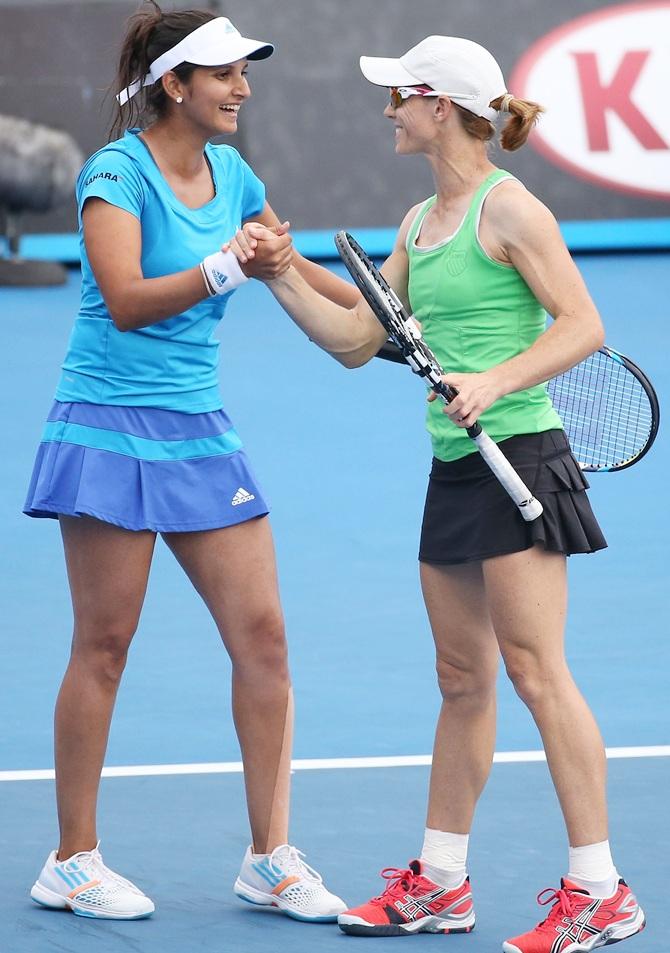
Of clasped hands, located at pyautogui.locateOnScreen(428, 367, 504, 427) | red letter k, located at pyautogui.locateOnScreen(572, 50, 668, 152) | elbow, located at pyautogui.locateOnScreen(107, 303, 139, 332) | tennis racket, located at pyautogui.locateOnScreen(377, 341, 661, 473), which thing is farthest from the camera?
red letter k, located at pyautogui.locateOnScreen(572, 50, 668, 152)

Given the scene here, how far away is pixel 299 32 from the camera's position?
43.3 feet

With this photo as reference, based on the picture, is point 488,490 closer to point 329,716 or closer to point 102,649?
point 102,649

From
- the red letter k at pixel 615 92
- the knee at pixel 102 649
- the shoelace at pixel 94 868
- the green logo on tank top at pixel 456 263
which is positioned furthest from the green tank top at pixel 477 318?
the red letter k at pixel 615 92

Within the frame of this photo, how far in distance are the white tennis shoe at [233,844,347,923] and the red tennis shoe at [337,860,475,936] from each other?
0.25ft

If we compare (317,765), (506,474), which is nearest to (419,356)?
(506,474)

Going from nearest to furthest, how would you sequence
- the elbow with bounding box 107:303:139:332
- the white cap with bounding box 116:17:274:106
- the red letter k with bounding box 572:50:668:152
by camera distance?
the elbow with bounding box 107:303:139:332
the white cap with bounding box 116:17:274:106
the red letter k with bounding box 572:50:668:152

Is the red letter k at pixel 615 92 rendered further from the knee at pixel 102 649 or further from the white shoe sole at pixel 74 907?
the white shoe sole at pixel 74 907

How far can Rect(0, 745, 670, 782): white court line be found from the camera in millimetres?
4477

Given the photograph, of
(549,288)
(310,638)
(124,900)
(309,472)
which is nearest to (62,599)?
(310,638)

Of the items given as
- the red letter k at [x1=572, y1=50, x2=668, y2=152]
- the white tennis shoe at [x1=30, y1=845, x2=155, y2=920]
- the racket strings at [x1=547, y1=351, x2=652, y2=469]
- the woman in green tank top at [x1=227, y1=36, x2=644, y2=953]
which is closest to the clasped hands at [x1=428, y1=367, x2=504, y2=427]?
the woman in green tank top at [x1=227, y1=36, x2=644, y2=953]

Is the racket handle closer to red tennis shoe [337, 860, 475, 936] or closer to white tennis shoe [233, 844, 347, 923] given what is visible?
red tennis shoe [337, 860, 475, 936]

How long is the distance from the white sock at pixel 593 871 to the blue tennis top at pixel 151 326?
1.16 m

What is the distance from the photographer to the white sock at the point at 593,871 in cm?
339

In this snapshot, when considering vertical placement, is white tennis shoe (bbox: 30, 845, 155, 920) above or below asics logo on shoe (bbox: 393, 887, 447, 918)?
below
